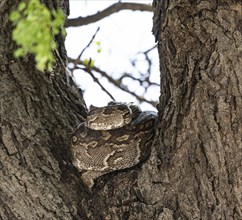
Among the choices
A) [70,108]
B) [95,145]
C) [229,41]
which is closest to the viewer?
[229,41]

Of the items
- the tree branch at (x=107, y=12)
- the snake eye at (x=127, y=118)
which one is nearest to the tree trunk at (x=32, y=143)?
the snake eye at (x=127, y=118)

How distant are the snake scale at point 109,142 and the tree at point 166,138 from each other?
0.22 ft

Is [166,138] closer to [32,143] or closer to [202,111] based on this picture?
[202,111]

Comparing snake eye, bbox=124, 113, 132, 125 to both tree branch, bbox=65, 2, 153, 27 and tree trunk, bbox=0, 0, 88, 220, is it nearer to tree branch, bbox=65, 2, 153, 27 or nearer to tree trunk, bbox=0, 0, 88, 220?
tree trunk, bbox=0, 0, 88, 220

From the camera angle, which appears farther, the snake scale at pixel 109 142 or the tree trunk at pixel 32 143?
the snake scale at pixel 109 142

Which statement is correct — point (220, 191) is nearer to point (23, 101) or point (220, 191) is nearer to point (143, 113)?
point (143, 113)

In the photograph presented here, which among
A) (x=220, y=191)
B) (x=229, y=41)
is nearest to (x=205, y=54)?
(x=229, y=41)

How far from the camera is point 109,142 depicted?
3.74m

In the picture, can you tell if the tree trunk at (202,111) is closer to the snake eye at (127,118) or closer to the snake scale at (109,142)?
the snake scale at (109,142)

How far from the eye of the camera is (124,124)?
3.78m

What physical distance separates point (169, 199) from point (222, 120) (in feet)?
1.89

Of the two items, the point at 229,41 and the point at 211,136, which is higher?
the point at 229,41

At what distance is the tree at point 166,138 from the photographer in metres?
3.09

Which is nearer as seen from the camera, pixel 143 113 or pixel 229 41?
pixel 229 41
